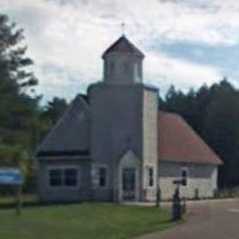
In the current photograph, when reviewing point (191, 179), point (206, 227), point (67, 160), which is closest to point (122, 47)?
point (67, 160)

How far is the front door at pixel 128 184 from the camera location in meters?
61.6

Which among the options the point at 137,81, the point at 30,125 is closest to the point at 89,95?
the point at 137,81

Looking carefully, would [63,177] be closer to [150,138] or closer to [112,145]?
[112,145]

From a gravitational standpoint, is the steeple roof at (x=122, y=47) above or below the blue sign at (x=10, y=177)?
above

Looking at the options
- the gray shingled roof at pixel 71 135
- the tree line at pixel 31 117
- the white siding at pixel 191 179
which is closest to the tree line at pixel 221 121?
the tree line at pixel 31 117

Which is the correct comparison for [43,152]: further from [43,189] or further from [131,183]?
[131,183]

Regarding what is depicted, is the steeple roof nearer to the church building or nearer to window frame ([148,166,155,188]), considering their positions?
the church building

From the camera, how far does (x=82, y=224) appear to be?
3450 centimetres

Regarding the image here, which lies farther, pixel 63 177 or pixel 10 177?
pixel 63 177

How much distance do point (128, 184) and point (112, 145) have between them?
2803mm

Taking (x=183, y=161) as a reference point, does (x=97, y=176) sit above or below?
below

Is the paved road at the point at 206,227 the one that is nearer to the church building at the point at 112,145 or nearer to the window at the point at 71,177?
the church building at the point at 112,145

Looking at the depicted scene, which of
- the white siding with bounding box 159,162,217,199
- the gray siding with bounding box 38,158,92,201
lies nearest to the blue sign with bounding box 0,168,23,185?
the gray siding with bounding box 38,158,92,201

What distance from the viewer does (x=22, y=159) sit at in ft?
239
